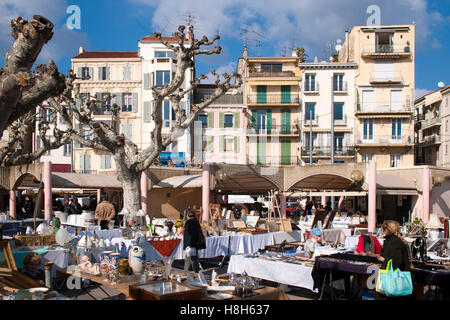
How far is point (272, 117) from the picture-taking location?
36.9 meters

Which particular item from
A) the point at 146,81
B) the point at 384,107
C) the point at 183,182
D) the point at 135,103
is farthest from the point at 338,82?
the point at 183,182

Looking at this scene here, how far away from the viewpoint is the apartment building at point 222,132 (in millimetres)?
36125

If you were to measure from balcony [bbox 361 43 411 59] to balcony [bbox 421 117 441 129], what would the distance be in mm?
7403

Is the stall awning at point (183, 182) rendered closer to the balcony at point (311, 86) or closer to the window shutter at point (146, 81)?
the window shutter at point (146, 81)

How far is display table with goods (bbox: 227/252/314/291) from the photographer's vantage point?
738 centimetres

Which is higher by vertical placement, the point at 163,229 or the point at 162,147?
the point at 162,147

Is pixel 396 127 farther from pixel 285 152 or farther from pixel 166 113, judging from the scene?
pixel 166 113

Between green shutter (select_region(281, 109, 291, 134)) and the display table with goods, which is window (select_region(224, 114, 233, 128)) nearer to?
green shutter (select_region(281, 109, 291, 134))

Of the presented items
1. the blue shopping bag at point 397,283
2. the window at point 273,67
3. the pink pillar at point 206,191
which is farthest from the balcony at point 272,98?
the blue shopping bag at point 397,283

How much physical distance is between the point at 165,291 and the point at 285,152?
3272cm

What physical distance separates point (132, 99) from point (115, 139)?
67.8ft
